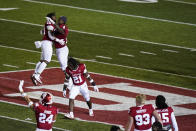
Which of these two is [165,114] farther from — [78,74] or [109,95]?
[109,95]

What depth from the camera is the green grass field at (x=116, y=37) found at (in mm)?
25219

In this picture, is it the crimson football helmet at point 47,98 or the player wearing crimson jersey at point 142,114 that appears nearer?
the player wearing crimson jersey at point 142,114

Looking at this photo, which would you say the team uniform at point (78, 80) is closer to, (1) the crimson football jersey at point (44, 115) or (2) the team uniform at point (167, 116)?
(1) the crimson football jersey at point (44, 115)

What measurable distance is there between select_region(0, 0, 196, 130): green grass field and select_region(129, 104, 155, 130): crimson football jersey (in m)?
3.70

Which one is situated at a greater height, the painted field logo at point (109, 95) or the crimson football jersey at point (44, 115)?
the crimson football jersey at point (44, 115)

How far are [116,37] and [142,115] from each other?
1501cm

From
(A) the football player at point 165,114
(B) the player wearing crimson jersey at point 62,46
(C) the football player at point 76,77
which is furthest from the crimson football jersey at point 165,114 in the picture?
(B) the player wearing crimson jersey at point 62,46

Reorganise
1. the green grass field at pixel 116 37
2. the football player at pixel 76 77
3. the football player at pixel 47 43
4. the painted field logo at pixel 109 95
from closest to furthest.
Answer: the football player at pixel 76 77 < the painted field logo at pixel 109 95 < the football player at pixel 47 43 < the green grass field at pixel 116 37

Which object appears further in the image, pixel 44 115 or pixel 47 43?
pixel 47 43

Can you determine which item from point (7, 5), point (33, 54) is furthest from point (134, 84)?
point (7, 5)

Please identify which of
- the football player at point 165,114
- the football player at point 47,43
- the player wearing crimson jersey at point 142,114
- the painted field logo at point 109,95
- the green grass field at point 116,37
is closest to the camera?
the player wearing crimson jersey at point 142,114

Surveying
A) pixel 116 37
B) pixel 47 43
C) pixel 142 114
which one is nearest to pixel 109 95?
pixel 47 43

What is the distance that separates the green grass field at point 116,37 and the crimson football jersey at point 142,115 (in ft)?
12.1

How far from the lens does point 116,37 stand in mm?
29938
